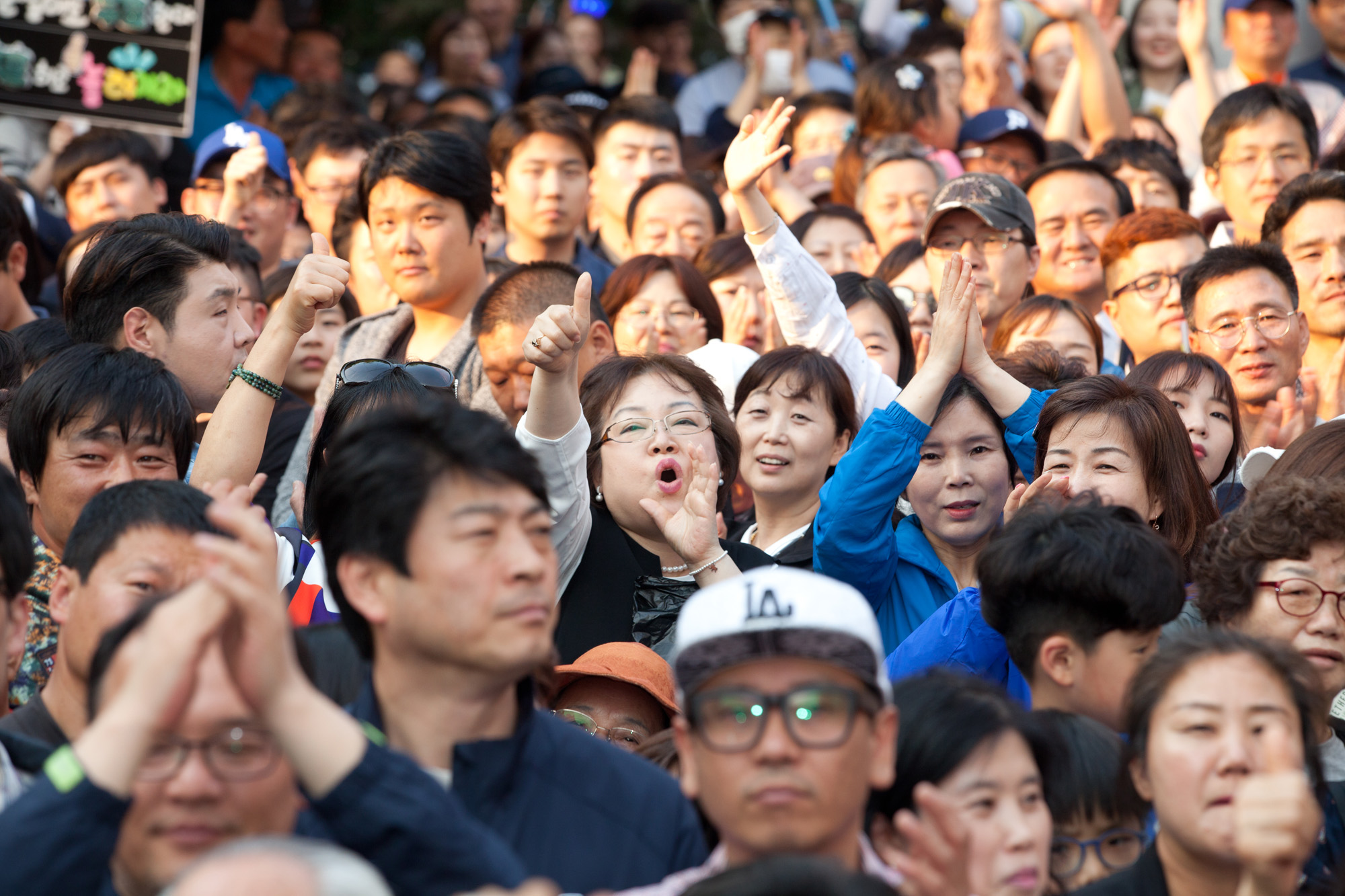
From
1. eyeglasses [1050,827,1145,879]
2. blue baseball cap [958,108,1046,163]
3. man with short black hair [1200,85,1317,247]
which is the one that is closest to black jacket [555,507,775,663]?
eyeglasses [1050,827,1145,879]

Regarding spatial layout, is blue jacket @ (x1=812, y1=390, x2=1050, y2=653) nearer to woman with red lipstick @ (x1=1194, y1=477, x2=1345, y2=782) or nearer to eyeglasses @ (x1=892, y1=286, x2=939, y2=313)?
woman with red lipstick @ (x1=1194, y1=477, x2=1345, y2=782)

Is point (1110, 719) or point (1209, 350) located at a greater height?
point (1209, 350)

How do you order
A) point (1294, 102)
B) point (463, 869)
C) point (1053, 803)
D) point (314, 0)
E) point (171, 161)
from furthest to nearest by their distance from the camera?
point (314, 0), point (171, 161), point (1294, 102), point (1053, 803), point (463, 869)

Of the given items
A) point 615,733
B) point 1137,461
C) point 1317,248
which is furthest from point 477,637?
point 1317,248

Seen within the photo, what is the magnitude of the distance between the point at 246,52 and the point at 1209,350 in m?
5.82

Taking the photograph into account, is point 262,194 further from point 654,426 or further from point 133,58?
point 654,426

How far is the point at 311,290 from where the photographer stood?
4.02m

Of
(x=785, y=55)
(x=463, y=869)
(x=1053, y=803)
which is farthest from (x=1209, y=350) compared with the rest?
(x=785, y=55)

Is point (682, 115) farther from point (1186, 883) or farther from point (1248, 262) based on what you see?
point (1186, 883)

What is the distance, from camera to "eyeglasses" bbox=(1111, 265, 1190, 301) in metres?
5.96

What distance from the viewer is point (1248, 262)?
5.25m

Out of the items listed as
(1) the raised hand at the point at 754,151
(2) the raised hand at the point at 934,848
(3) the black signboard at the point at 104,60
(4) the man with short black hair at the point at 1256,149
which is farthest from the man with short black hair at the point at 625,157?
(2) the raised hand at the point at 934,848

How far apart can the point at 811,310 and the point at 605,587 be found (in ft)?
4.58

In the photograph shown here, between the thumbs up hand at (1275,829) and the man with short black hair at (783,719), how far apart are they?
22.8 inches
